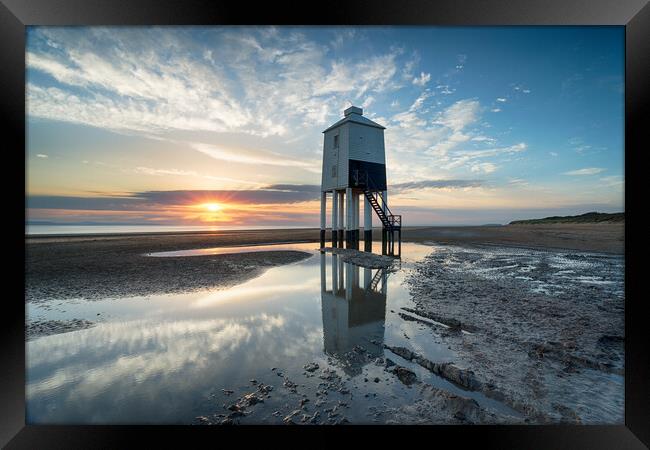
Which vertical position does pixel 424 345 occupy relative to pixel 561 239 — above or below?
below

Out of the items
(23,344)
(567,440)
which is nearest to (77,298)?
(23,344)

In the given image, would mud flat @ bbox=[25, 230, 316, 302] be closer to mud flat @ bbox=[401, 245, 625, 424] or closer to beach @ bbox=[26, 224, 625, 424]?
beach @ bbox=[26, 224, 625, 424]

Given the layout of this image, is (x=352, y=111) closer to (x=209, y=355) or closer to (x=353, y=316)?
(x=353, y=316)

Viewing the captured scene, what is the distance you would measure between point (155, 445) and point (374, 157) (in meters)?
20.1

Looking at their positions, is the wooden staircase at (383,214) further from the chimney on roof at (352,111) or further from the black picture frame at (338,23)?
the black picture frame at (338,23)

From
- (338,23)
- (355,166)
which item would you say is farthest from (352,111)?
(338,23)

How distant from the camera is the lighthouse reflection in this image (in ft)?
14.7

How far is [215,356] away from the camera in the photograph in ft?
14.6

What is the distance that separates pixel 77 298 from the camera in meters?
8.28

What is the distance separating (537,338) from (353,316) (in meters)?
3.91

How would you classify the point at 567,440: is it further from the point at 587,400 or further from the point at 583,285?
the point at 583,285

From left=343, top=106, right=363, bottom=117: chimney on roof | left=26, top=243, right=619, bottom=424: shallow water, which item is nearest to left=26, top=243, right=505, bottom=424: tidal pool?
left=26, top=243, right=619, bottom=424: shallow water

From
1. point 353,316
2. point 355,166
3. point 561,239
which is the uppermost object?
point 355,166

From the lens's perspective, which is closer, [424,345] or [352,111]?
[424,345]
